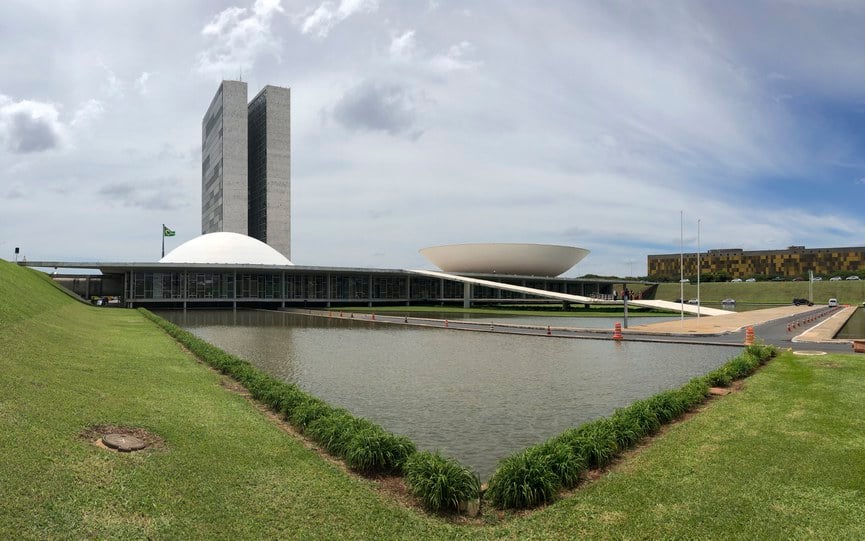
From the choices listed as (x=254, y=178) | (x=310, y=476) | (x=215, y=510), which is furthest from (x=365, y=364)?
(x=254, y=178)

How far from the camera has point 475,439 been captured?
8508mm

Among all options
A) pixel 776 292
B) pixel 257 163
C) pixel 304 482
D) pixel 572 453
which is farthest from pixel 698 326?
pixel 257 163

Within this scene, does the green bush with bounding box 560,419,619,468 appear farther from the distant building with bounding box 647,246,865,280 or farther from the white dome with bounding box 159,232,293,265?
the distant building with bounding box 647,246,865,280

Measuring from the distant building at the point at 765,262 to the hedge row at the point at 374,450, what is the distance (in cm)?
14380

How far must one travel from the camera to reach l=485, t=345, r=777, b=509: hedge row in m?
6.04

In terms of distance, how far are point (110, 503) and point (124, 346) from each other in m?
13.6

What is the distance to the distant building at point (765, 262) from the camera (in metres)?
133

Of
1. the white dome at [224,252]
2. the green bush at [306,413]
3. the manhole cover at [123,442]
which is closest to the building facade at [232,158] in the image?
the white dome at [224,252]

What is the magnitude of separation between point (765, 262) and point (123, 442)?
159154 mm

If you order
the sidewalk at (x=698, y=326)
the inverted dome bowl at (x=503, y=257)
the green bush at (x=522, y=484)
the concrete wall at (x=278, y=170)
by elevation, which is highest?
the concrete wall at (x=278, y=170)

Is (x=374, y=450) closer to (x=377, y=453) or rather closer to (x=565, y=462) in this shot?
(x=377, y=453)

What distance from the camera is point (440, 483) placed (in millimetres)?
5879

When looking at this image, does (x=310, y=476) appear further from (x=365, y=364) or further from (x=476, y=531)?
(x=365, y=364)

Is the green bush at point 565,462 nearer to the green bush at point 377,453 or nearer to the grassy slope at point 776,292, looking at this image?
the green bush at point 377,453
